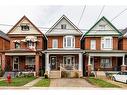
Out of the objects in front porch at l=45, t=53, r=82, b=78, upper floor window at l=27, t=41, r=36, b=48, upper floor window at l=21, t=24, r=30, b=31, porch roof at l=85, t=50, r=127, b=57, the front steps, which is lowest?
the front steps

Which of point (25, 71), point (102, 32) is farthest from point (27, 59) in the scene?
point (102, 32)

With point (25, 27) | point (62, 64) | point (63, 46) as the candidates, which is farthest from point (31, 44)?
point (62, 64)

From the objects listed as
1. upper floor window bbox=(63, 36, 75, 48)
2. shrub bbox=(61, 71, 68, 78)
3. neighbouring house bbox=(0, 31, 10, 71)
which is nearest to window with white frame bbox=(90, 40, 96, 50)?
upper floor window bbox=(63, 36, 75, 48)

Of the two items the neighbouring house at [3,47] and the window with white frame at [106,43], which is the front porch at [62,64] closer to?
the window with white frame at [106,43]

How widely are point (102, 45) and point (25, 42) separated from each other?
21.9 ft

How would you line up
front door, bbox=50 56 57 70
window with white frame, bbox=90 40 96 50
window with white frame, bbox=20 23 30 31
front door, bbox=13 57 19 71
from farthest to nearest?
window with white frame, bbox=90 40 96 50, window with white frame, bbox=20 23 30 31, front door, bbox=13 57 19 71, front door, bbox=50 56 57 70

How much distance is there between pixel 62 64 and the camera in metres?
31.0

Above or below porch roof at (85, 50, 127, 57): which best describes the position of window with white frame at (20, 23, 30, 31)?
above

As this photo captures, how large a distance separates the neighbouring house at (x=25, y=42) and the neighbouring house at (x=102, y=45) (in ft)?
13.1

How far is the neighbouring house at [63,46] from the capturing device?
1199 inches

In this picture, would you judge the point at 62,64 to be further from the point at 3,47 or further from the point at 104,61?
the point at 3,47

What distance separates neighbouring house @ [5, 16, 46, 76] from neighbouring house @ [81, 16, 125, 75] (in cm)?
398

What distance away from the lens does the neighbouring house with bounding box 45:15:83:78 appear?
30.5 metres

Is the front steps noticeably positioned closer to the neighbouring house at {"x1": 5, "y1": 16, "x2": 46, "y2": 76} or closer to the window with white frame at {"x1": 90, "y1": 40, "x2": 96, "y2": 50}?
the neighbouring house at {"x1": 5, "y1": 16, "x2": 46, "y2": 76}
